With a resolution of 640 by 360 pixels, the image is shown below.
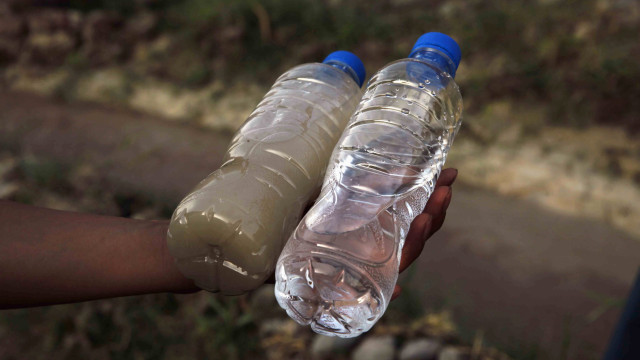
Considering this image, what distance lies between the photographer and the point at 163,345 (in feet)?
9.09

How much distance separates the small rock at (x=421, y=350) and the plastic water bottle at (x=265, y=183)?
3.83ft

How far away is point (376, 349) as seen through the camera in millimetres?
2570

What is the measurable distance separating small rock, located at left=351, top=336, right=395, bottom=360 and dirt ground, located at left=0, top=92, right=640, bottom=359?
1.17 ft

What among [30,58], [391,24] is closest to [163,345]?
[391,24]

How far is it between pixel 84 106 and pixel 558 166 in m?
4.10

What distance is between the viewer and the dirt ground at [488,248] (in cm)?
299

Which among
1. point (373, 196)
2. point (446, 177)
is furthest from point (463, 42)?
point (373, 196)

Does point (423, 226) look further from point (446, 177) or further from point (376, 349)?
point (376, 349)

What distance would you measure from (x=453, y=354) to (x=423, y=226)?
126 centimetres

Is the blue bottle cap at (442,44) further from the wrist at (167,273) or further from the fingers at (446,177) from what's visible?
the wrist at (167,273)

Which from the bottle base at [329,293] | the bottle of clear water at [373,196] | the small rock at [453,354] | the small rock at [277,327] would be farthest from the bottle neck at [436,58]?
the small rock at [277,327]

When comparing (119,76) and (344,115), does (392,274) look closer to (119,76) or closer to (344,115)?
(344,115)

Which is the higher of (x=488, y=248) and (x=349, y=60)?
(x=349, y=60)

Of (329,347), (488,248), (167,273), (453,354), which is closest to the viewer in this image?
(167,273)
